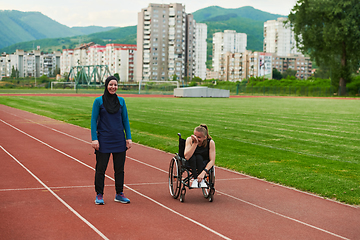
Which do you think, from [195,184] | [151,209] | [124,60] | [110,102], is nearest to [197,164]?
[195,184]

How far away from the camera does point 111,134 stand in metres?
6.26

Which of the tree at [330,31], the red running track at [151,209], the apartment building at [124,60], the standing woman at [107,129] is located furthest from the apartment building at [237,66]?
the standing woman at [107,129]

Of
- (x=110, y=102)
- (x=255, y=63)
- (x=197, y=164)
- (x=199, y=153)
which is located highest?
(x=255, y=63)

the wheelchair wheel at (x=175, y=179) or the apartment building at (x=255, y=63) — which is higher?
the apartment building at (x=255, y=63)

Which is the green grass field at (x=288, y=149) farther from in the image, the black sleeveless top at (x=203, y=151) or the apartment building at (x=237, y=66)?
the apartment building at (x=237, y=66)

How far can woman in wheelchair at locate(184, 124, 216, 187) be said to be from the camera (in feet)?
21.5

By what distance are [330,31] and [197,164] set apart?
5479cm

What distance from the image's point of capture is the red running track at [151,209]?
5137 millimetres

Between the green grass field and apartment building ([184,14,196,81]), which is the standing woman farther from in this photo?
apartment building ([184,14,196,81])

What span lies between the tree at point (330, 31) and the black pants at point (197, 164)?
53.8m

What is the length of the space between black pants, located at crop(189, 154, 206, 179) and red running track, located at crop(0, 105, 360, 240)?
483mm

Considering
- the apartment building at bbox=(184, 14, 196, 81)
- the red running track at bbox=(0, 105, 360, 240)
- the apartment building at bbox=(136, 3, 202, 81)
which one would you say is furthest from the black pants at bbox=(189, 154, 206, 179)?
the apartment building at bbox=(184, 14, 196, 81)

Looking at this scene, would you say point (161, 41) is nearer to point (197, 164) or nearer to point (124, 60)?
point (124, 60)

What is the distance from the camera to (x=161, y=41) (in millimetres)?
151125
